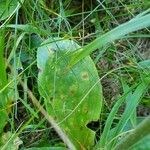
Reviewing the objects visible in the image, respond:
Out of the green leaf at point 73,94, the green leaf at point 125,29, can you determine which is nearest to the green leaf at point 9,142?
the green leaf at point 73,94

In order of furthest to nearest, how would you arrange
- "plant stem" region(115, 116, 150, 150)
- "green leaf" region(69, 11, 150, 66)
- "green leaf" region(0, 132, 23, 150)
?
"green leaf" region(0, 132, 23, 150)
"green leaf" region(69, 11, 150, 66)
"plant stem" region(115, 116, 150, 150)

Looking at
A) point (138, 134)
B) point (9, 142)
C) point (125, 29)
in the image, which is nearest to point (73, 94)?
point (9, 142)

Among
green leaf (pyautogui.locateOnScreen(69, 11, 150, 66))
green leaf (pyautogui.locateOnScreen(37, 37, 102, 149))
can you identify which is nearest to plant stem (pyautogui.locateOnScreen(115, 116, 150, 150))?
green leaf (pyautogui.locateOnScreen(69, 11, 150, 66))

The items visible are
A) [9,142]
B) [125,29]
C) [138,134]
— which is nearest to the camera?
[138,134]

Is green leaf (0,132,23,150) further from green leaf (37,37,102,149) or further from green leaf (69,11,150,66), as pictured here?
green leaf (69,11,150,66)

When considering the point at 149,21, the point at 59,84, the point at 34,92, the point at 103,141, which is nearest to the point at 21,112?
the point at 34,92

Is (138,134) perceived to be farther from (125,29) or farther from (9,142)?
(9,142)

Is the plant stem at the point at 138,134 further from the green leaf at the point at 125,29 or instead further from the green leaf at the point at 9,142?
the green leaf at the point at 9,142

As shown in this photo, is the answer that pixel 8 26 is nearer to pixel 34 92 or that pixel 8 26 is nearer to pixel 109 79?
pixel 34 92
